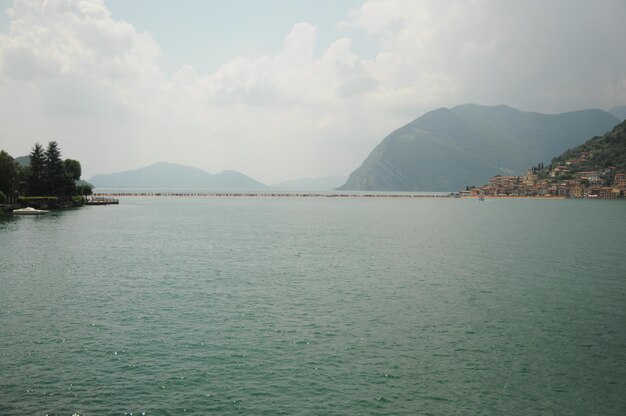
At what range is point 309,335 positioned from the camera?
93.5 ft

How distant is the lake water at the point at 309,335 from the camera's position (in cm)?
2034

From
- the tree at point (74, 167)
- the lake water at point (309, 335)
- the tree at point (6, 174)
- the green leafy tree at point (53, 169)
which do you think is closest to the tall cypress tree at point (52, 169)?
the green leafy tree at point (53, 169)

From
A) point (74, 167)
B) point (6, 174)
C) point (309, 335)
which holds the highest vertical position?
point (74, 167)

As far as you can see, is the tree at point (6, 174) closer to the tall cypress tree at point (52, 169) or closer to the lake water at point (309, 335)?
the tall cypress tree at point (52, 169)

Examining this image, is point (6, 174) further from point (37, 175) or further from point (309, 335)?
point (309, 335)

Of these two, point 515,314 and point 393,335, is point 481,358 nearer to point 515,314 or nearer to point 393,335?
point 393,335

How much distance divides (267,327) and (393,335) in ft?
26.6

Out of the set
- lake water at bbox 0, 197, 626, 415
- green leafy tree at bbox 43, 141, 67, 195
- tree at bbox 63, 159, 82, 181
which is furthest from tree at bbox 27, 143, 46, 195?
lake water at bbox 0, 197, 626, 415

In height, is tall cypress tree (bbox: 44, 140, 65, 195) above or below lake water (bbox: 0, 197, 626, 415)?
above

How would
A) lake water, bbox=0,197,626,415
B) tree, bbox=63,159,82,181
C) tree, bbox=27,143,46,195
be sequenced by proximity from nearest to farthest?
1. lake water, bbox=0,197,626,415
2. tree, bbox=27,143,46,195
3. tree, bbox=63,159,82,181

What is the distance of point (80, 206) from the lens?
7037 inches

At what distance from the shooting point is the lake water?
801 inches

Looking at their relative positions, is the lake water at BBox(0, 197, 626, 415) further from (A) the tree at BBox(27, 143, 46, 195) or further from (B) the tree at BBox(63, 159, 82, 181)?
(B) the tree at BBox(63, 159, 82, 181)

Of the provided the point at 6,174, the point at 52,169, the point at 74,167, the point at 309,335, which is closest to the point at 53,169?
the point at 52,169
